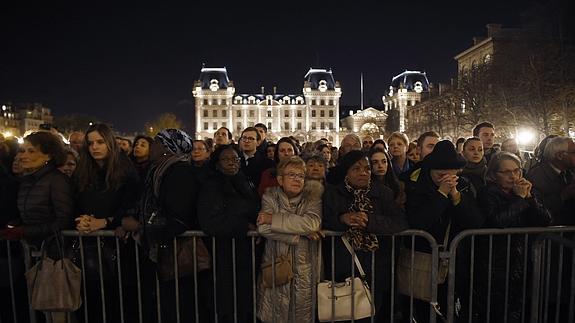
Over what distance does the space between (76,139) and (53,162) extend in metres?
3.41

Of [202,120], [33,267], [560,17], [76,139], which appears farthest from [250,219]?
[202,120]

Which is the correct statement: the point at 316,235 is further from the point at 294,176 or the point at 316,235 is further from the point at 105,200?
the point at 105,200

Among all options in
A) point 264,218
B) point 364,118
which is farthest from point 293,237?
point 364,118

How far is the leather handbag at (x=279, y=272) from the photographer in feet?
12.8

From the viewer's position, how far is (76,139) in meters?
7.39

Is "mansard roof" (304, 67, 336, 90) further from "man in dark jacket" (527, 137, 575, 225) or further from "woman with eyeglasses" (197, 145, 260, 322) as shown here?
"woman with eyeglasses" (197, 145, 260, 322)

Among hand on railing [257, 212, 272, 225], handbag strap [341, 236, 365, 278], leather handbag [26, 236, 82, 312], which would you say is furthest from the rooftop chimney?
leather handbag [26, 236, 82, 312]

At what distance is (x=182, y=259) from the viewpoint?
162 inches

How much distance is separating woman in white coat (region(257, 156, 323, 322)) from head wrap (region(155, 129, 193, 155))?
1032 millimetres

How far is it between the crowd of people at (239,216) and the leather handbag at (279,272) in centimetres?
9

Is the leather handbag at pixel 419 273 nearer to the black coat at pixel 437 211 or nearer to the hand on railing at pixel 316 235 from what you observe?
the black coat at pixel 437 211

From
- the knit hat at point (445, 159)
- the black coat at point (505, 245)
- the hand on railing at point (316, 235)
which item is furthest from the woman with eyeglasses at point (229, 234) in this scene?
the black coat at point (505, 245)

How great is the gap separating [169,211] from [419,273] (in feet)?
8.24

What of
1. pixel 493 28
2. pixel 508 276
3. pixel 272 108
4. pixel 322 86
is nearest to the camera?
pixel 508 276
